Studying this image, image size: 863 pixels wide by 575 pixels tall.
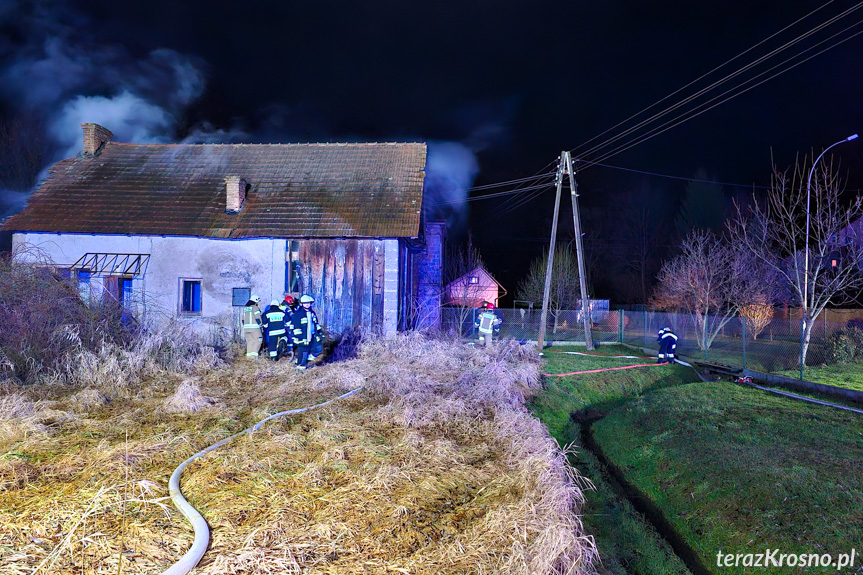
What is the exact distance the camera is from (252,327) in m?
13.0

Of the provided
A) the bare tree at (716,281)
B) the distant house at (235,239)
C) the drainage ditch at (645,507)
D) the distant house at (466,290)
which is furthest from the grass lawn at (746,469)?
the distant house at (466,290)

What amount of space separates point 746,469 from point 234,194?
16161 mm

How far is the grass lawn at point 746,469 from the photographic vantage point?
473 centimetres

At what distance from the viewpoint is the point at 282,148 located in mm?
19938

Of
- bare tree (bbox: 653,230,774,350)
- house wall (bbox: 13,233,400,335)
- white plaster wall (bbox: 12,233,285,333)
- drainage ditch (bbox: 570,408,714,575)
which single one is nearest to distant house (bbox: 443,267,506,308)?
bare tree (bbox: 653,230,774,350)

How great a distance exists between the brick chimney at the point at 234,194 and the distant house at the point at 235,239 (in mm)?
34

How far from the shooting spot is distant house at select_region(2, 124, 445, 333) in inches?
636

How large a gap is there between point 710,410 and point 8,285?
12.8 metres

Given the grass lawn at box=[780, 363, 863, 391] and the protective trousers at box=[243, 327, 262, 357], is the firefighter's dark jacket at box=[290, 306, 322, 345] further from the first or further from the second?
the grass lawn at box=[780, 363, 863, 391]

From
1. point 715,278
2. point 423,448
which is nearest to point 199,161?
point 423,448

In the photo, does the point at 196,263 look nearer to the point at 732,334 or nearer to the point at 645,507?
the point at 645,507

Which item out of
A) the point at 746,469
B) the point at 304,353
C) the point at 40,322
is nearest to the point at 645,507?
the point at 746,469

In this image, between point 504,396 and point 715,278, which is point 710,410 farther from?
point 715,278

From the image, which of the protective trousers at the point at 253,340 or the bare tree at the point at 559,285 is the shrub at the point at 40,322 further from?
the bare tree at the point at 559,285
